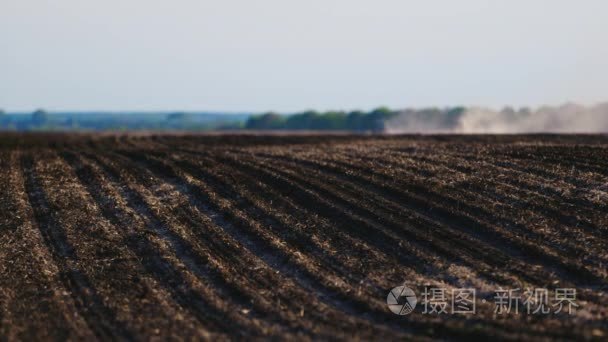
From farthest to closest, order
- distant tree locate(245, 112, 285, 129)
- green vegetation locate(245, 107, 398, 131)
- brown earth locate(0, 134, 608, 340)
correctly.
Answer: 1. distant tree locate(245, 112, 285, 129)
2. green vegetation locate(245, 107, 398, 131)
3. brown earth locate(0, 134, 608, 340)

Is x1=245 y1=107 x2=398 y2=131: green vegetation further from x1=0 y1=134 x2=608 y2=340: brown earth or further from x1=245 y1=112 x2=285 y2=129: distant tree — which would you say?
x1=0 y1=134 x2=608 y2=340: brown earth

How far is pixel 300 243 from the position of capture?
1678 cm

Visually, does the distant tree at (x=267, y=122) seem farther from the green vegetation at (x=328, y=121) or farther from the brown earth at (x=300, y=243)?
the brown earth at (x=300, y=243)

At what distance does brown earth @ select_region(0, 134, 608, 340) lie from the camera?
12180mm

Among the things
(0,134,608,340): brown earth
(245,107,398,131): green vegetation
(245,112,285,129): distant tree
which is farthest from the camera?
(245,112,285,129): distant tree

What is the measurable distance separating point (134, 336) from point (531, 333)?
22.8ft

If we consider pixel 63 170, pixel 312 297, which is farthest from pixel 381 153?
pixel 312 297

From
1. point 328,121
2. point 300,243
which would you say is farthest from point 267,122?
point 300,243

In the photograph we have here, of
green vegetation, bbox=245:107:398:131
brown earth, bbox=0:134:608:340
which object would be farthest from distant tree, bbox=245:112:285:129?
brown earth, bbox=0:134:608:340

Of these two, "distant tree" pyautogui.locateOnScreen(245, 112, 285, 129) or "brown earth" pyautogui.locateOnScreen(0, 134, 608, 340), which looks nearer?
"brown earth" pyautogui.locateOnScreen(0, 134, 608, 340)

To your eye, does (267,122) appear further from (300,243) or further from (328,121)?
(300,243)

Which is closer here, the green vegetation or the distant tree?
the green vegetation

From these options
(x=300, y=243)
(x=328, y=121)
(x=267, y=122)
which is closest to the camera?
(x=300, y=243)

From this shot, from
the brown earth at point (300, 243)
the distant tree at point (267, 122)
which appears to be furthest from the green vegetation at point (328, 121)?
the brown earth at point (300, 243)
